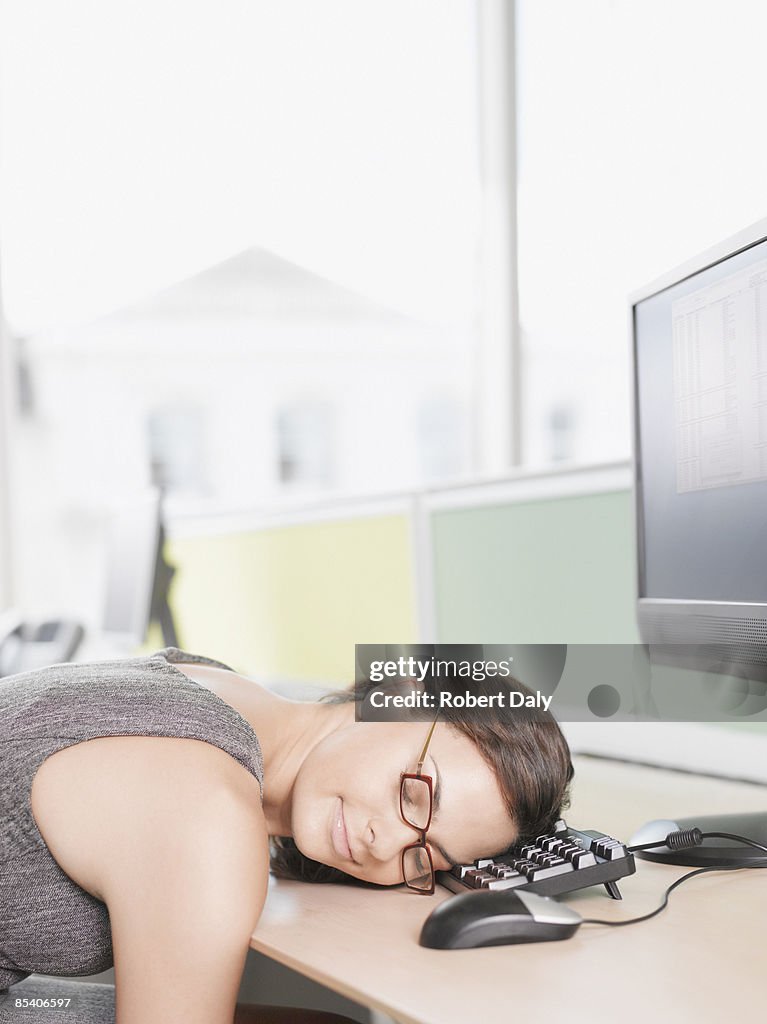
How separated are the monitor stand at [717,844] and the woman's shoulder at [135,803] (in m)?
0.41

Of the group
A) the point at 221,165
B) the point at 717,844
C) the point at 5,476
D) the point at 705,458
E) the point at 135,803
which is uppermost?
the point at 221,165

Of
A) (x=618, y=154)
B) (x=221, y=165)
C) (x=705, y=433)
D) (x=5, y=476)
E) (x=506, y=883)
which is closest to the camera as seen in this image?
(x=506, y=883)

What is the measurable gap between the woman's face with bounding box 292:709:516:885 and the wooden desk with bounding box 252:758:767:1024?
0.13 ft

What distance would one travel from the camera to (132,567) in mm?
2420

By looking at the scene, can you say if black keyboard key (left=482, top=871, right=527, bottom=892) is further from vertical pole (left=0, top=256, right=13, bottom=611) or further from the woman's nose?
vertical pole (left=0, top=256, right=13, bottom=611)

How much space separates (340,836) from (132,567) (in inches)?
63.9

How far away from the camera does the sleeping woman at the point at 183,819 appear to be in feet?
2.47

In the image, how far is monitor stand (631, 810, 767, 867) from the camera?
94 centimetres

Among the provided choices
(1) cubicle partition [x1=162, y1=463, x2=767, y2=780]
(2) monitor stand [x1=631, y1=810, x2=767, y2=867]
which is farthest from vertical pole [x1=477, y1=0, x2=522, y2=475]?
(2) monitor stand [x1=631, y1=810, x2=767, y2=867]

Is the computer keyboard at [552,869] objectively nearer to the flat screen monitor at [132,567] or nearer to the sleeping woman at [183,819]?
the sleeping woman at [183,819]

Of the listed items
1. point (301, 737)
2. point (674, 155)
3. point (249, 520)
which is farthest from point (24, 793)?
point (674, 155)

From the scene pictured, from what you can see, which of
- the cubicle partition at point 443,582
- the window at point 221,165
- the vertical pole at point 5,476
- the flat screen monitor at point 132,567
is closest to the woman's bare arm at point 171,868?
the cubicle partition at point 443,582

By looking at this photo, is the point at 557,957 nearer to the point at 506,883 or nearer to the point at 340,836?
the point at 506,883

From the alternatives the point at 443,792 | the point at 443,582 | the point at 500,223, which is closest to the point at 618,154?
the point at 500,223
